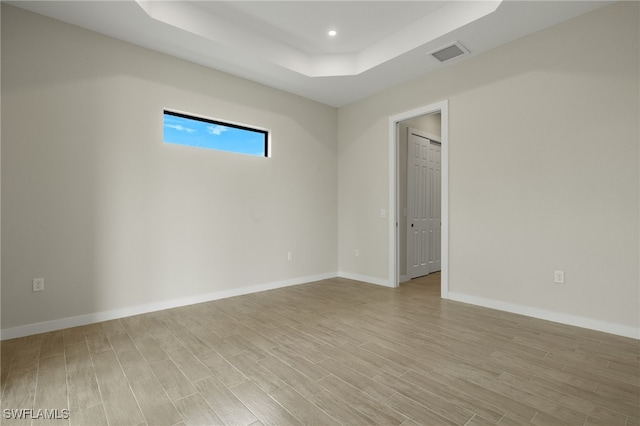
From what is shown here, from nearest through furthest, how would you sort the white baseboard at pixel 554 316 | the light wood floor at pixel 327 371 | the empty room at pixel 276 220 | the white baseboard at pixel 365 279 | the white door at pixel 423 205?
the light wood floor at pixel 327 371, the empty room at pixel 276 220, the white baseboard at pixel 554 316, the white baseboard at pixel 365 279, the white door at pixel 423 205

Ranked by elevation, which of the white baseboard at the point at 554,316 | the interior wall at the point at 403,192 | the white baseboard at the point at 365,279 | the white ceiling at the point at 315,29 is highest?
the white ceiling at the point at 315,29

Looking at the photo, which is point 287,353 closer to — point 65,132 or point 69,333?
point 69,333

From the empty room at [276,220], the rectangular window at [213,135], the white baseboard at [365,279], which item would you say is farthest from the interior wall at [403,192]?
the rectangular window at [213,135]

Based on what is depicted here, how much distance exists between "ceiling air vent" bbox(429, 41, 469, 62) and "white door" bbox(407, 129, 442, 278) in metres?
1.59

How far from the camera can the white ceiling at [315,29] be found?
2.87m

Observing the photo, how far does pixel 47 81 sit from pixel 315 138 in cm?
344

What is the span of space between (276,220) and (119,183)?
209 centimetres

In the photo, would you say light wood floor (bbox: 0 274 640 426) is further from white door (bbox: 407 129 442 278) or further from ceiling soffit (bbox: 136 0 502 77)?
ceiling soffit (bbox: 136 0 502 77)

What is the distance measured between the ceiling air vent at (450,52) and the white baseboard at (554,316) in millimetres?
2988

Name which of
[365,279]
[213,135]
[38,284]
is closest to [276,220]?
[213,135]

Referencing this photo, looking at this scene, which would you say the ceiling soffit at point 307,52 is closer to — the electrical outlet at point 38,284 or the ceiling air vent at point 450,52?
the ceiling air vent at point 450,52

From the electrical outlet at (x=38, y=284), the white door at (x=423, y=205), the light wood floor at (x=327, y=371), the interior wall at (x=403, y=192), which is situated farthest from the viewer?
the white door at (x=423, y=205)

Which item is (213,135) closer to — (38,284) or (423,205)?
(38,284)

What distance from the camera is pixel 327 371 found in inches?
82.2
